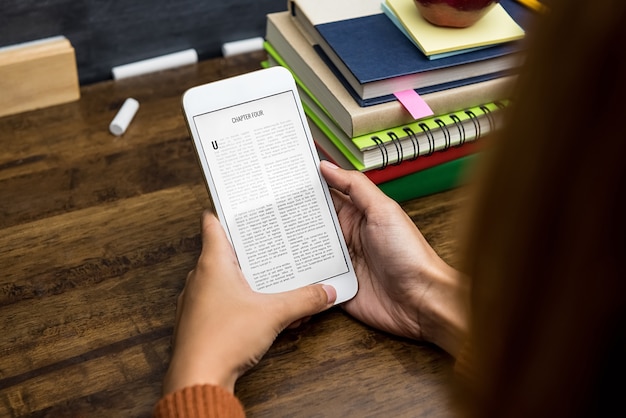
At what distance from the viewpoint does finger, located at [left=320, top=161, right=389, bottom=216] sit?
2.79 ft

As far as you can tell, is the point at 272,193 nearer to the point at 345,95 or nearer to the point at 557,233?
the point at 345,95

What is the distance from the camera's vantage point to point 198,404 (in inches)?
26.3

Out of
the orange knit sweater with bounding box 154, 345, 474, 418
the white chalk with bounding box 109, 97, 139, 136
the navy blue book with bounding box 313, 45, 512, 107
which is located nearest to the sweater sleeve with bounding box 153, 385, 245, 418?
the orange knit sweater with bounding box 154, 345, 474, 418

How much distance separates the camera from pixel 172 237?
0.93 m

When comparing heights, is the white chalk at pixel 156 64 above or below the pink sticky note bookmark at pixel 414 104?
below

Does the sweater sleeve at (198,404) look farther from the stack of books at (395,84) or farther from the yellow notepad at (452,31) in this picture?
the yellow notepad at (452,31)

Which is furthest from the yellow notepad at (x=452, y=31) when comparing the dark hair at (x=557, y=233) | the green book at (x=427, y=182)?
the dark hair at (x=557, y=233)

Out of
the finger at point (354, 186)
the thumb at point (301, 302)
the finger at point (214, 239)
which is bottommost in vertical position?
the thumb at point (301, 302)

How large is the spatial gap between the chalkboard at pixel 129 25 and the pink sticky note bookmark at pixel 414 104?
1.37 ft

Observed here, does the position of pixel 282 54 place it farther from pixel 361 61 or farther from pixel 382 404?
pixel 382 404

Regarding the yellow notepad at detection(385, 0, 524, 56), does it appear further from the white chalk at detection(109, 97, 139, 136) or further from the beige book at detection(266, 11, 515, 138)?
the white chalk at detection(109, 97, 139, 136)

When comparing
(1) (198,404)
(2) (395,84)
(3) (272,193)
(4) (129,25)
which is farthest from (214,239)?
(4) (129,25)

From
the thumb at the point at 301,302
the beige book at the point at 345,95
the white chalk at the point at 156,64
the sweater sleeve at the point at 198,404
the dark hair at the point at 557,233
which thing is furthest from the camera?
the white chalk at the point at 156,64

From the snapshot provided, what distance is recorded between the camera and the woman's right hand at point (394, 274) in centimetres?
79
